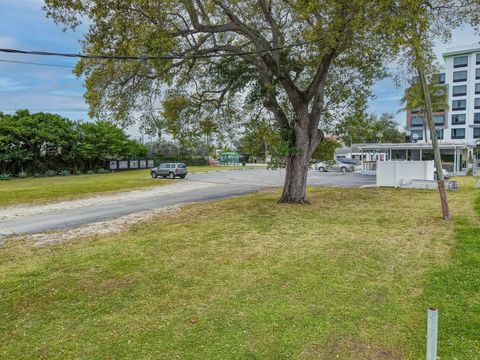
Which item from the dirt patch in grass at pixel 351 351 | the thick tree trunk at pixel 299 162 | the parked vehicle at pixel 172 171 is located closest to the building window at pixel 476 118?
the parked vehicle at pixel 172 171

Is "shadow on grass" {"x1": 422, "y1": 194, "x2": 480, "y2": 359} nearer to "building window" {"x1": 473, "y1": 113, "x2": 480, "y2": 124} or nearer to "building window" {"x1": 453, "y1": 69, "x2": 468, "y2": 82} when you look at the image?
"building window" {"x1": 473, "y1": 113, "x2": 480, "y2": 124}

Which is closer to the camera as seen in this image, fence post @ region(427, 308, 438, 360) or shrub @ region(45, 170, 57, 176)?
A: fence post @ region(427, 308, 438, 360)

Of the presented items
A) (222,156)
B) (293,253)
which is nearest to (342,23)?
(293,253)

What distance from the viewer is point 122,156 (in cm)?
4719

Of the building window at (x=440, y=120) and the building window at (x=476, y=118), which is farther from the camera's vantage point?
the building window at (x=440, y=120)

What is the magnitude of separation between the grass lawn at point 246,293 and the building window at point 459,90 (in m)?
55.8

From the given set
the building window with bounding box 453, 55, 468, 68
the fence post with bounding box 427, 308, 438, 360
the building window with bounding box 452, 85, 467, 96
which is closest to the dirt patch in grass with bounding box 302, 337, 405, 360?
the fence post with bounding box 427, 308, 438, 360

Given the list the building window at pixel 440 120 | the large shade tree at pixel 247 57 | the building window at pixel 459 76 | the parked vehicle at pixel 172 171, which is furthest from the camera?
the building window at pixel 440 120

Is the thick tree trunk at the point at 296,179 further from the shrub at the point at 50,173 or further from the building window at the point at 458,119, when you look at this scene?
the building window at the point at 458,119

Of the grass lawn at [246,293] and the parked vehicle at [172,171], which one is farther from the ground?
the parked vehicle at [172,171]

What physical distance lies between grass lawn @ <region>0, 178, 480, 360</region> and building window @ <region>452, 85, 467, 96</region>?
183 feet

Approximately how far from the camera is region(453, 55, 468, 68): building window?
5601cm

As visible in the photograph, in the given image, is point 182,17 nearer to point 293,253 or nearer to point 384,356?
point 293,253

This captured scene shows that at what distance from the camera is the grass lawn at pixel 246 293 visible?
3.94 m
